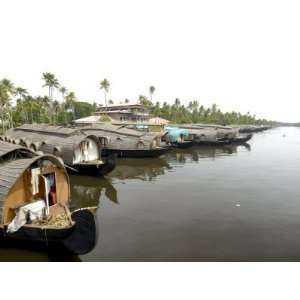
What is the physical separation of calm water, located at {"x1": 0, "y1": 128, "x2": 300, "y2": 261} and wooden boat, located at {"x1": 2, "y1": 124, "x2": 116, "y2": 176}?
3.27 ft

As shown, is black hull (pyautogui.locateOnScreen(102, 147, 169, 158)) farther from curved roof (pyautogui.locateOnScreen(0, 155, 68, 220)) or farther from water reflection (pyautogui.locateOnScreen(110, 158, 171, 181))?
curved roof (pyautogui.locateOnScreen(0, 155, 68, 220))

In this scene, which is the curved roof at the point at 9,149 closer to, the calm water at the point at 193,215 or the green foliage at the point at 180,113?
the calm water at the point at 193,215

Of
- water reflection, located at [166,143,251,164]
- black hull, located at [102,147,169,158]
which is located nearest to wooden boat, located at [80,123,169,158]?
black hull, located at [102,147,169,158]

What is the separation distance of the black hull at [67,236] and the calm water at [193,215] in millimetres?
464

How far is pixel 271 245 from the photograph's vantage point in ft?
34.6

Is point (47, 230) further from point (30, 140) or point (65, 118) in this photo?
point (65, 118)

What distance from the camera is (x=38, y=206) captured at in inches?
412

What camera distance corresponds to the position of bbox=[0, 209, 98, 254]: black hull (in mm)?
8922

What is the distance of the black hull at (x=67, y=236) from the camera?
8.92 metres

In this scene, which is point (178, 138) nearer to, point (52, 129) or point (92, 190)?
point (52, 129)

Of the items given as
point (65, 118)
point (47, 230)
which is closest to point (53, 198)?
point (47, 230)

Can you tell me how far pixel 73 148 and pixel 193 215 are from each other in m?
11.5

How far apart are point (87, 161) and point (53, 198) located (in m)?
11.7

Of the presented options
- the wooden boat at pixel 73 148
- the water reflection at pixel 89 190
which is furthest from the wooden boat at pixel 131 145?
the water reflection at pixel 89 190
